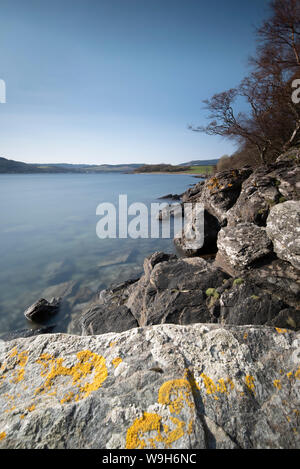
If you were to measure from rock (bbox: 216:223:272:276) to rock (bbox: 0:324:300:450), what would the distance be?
158 inches

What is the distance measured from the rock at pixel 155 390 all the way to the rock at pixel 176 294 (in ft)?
7.76

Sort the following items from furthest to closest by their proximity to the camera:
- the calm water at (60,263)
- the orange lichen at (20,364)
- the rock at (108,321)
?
1. the calm water at (60,263)
2. the rock at (108,321)
3. the orange lichen at (20,364)

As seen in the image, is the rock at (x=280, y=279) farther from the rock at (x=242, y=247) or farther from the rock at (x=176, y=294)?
the rock at (x=176, y=294)

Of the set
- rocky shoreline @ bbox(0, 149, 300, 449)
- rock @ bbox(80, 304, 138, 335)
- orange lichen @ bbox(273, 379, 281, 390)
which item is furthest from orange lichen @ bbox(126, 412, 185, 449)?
rock @ bbox(80, 304, 138, 335)

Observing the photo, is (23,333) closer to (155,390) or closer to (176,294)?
(176,294)

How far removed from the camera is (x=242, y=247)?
676 cm

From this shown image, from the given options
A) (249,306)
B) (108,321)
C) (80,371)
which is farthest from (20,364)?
(249,306)

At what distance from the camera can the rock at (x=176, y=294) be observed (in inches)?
204

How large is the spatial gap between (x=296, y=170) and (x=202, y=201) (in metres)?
5.24

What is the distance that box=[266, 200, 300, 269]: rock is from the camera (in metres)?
5.73

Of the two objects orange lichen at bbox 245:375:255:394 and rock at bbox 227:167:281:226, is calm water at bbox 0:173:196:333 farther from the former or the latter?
orange lichen at bbox 245:375:255:394

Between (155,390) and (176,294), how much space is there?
3641 mm

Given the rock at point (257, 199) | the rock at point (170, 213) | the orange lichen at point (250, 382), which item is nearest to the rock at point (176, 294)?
the orange lichen at point (250, 382)

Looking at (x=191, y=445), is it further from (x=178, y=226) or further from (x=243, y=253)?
(x=178, y=226)
